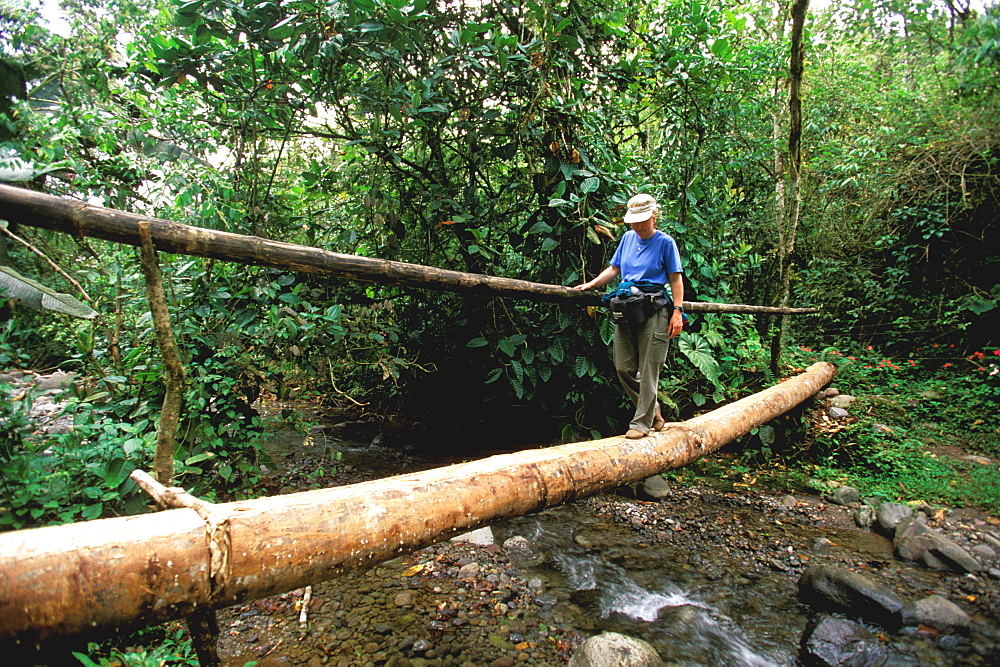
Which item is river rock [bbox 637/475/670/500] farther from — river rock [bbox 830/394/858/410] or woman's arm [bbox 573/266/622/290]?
river rock [bbox 830/394/858/410]

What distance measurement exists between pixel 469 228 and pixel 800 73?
446 centimetres

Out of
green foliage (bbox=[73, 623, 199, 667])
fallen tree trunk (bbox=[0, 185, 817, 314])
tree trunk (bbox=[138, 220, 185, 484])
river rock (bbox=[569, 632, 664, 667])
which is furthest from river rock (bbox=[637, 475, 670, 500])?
tree trunk (bbox=[138, 220, 185, 484])

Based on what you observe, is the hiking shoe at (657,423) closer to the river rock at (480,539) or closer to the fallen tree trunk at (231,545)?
the fallen tree trunk at (231,545)

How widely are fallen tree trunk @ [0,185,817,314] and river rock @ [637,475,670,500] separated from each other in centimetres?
329

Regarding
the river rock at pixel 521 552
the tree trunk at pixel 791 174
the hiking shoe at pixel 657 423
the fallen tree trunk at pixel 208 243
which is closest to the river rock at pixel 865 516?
the tree trunk at pixel 791 174

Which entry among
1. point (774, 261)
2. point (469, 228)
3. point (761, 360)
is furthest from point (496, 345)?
point (774, 261)

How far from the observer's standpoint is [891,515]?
178 inches

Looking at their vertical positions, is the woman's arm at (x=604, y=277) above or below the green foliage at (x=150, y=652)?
above

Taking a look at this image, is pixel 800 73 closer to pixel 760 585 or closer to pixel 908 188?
pixel 908 188

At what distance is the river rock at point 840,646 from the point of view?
2.96 m

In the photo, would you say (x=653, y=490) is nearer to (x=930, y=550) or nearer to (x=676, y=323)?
(x=930, y=550)

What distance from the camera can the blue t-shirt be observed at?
341cm

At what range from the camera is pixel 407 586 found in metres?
3.44

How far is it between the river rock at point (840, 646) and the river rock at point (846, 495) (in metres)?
2.11
